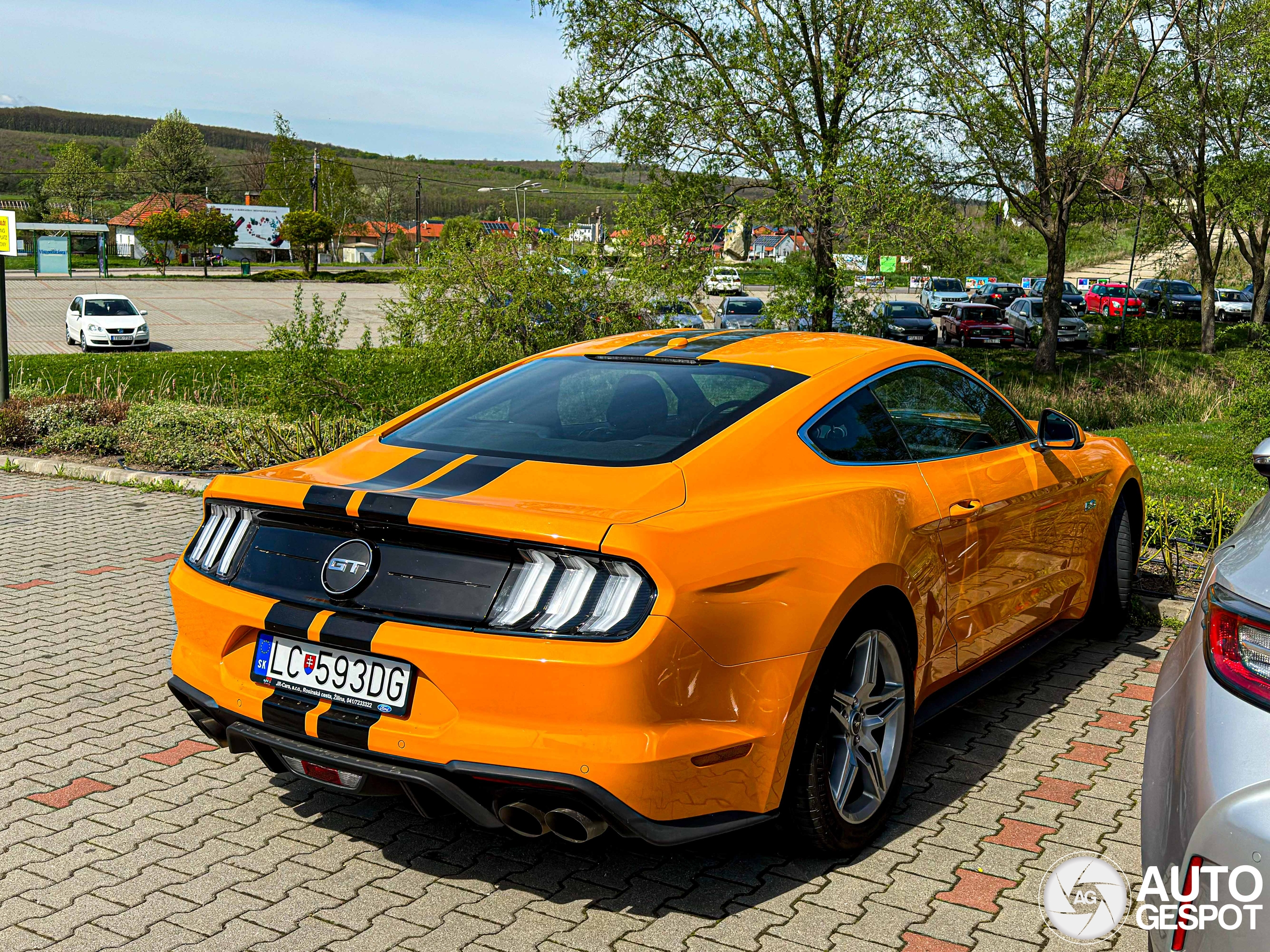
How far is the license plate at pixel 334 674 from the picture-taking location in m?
3.02

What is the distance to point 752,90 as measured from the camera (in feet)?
57.2

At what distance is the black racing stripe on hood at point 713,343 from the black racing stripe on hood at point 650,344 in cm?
9

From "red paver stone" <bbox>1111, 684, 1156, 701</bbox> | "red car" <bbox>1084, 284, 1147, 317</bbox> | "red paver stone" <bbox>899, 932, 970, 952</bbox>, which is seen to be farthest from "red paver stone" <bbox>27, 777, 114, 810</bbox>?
"red car" <bbox>1084, 284, 1147, 317</bbox>

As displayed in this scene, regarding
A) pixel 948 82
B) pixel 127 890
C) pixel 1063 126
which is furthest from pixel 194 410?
pixel 1063 126

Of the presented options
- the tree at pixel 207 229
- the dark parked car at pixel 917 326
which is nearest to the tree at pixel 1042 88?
the dark parked car at pixel 917 326

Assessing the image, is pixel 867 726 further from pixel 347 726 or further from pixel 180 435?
pixel 180 435

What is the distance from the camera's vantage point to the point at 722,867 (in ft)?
11.4

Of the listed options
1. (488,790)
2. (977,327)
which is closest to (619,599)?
(488,790)

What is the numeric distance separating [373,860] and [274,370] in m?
7.91

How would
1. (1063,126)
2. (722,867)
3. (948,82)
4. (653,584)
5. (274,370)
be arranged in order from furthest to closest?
(1063,126) < (948,82) < (274,370) < (722,867) < (653,584)

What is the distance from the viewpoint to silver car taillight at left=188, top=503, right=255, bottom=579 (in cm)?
347

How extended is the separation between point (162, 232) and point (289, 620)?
284 ft

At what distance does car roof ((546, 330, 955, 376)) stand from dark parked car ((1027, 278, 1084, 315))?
43.9 m

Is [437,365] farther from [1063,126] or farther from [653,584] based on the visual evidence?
[1063,126]
